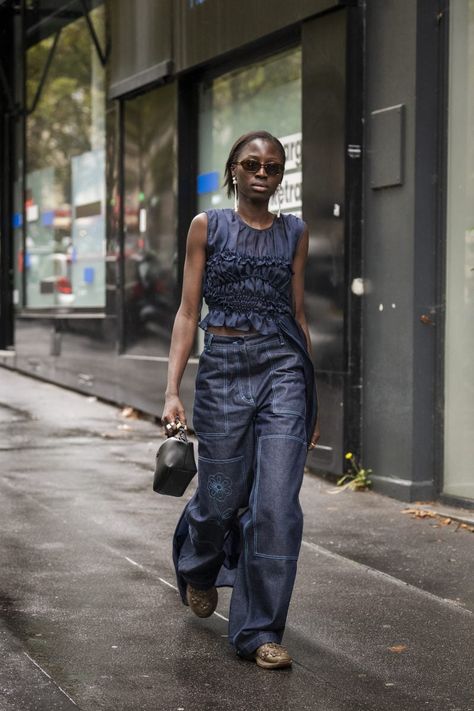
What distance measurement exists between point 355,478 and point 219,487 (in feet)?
13.0

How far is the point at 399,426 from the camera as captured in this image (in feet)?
27.3

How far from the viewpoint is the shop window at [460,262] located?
798 centimetres

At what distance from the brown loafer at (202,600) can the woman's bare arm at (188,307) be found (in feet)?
2.37

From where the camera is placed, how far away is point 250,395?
4902 mm

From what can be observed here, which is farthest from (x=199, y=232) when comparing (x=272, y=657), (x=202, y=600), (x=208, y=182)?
(x=208, y=182)

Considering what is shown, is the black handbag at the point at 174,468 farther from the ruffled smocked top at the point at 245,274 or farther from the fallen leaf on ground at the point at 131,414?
the fallen leaf on ground at the point at 131,414

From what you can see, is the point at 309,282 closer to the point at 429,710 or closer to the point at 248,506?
the point at 248,506

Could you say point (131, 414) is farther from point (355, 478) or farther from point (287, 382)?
point (287, 382)

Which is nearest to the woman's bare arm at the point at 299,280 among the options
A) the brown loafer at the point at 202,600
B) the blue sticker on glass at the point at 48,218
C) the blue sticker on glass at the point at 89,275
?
the brown loafer at the point at 202,600

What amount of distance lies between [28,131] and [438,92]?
35.2 ft

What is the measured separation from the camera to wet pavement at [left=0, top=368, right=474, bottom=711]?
4.44 metres

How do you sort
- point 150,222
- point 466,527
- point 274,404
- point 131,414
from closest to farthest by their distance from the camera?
point 274,404 < point 466,527 < point 150,222 < point 131,414

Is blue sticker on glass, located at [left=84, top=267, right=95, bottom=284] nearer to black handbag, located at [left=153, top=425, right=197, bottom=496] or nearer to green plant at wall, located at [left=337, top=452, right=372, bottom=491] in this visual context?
green plant at wall, located at [left=337, top=452, right=372, bottom=491]

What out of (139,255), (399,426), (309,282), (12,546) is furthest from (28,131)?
(12,546)
